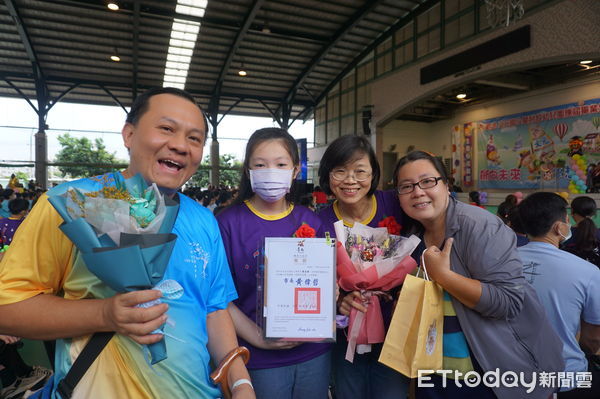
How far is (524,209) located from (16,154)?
18046 millimetres

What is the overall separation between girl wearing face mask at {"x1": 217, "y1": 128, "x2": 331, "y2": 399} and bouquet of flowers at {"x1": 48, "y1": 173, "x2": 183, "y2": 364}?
66cm

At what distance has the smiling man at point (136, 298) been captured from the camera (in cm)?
84

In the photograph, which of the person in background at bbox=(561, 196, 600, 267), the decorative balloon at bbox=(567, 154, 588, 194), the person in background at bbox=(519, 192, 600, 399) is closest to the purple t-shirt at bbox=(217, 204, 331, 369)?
the person in background at bbox=(519, 192, 600, 399)

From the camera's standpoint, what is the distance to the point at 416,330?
1321 millimetres

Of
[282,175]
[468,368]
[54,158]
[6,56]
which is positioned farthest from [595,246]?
[54,158]

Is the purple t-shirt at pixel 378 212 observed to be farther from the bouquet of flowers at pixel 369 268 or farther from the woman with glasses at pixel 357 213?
the bouquet of flowers at pixel 369 268

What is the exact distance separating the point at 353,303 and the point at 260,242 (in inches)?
17.9

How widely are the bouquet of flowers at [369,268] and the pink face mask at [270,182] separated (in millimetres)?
295

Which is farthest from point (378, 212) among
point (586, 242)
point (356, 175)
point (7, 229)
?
point (7, 229)

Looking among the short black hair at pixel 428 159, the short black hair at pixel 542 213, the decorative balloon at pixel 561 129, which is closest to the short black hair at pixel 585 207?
the short black hair at pixel 542 213

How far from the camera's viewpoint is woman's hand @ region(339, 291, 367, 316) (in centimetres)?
144

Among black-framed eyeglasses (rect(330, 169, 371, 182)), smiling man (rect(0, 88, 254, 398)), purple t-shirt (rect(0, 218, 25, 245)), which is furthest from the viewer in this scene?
purple t-shirt (rect(0, 218, 25, 245))

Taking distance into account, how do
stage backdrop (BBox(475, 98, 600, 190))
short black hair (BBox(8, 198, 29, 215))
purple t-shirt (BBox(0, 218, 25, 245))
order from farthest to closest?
1. stage backdrop (BBox(475, 98, 600, 190))
2. short black hair (BBox(8, 198, 29, 215))
3. purple t-shirt (BBox(0, 218, 25, 245))

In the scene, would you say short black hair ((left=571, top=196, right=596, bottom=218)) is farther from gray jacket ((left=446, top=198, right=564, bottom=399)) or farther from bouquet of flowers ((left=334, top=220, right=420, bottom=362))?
bouquet of flowers ((left=334, top=220, right=420, bottom=362))
